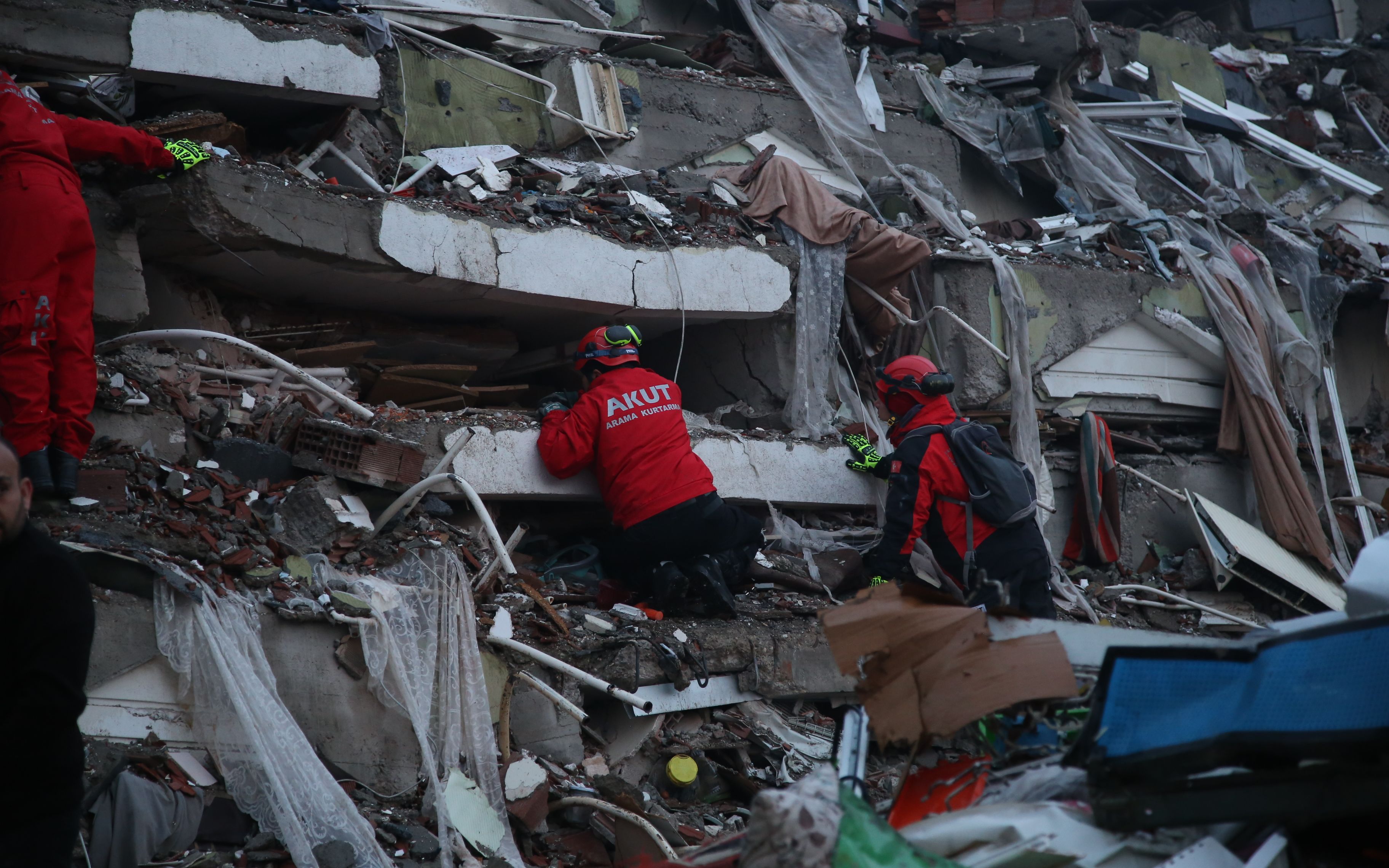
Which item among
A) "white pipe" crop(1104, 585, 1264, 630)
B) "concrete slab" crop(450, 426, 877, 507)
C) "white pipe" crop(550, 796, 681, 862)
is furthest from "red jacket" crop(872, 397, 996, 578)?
"white pipe" crop(1104, 585, 1264, 630)

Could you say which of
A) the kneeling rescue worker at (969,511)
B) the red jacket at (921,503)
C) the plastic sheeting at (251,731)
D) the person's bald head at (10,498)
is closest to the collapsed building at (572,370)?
the plastic sheeting at (251,731)

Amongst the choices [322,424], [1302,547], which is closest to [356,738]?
[322,424]

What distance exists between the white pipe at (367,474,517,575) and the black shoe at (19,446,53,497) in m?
1.38

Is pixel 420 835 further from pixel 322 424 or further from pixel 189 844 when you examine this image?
pixel 322 424

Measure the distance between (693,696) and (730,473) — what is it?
1.78 metres

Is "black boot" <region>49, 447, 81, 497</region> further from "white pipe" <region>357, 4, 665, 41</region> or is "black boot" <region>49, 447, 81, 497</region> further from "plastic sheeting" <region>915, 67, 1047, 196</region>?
"plastic sheeting" <region>915, 67, 1047, 196</region>

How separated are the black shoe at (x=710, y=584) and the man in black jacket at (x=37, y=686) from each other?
3.77m

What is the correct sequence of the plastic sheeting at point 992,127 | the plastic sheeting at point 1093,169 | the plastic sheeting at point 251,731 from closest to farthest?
the plastic sheeting at point 251,731 < the plastic sheeting at point 1093,169 < the plastic sheeting at point 992,127

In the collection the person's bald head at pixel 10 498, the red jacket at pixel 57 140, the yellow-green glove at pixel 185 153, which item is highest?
the red jacket at pixel 57 140

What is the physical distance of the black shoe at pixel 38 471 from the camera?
455 cm

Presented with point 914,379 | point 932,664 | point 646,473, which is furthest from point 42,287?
point 914,379

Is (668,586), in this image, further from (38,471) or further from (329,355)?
(38,471)

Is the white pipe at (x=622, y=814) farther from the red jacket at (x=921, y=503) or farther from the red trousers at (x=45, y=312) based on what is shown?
the red trousers at (x=45, y=312)

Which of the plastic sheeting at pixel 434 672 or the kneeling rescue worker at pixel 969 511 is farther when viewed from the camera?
the kneeling rescue worker at pixel 969 511
